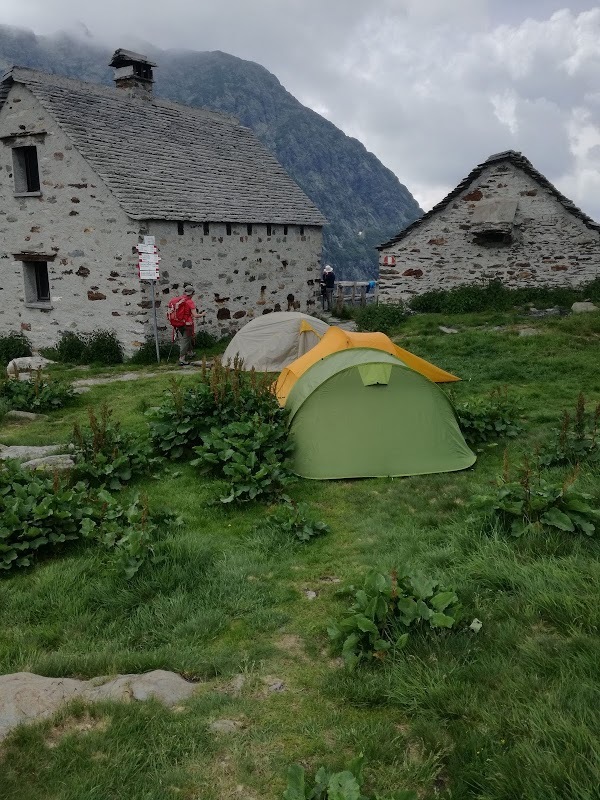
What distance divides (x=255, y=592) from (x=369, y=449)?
308cm

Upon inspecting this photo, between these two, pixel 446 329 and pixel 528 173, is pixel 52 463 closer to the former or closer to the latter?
pixel 446 329

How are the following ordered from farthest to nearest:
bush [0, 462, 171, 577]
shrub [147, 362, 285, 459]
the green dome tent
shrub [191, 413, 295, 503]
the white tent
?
the white tent < shrub [147, 362, 285, 459] < the green dome tent < shrub [191, 413, 295, 503] < bush [0, 462, 171, 577]

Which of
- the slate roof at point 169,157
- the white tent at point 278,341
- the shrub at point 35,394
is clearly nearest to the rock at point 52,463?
the shrub at point 35,394

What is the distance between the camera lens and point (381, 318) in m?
18.1

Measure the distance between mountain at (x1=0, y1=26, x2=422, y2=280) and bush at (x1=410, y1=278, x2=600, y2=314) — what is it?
91171mm

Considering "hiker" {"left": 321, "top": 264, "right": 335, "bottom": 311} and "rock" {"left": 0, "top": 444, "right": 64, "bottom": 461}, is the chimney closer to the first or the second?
"hiker" {"left": 321, "top": 264, "right": 335, "bottom": 311}

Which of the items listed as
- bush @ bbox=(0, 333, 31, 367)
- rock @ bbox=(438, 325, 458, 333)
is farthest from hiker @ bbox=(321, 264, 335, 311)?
bush @ bbox=(0, 333, 31, 367)

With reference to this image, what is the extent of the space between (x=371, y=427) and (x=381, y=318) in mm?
10893

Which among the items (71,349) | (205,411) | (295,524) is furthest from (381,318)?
(295,524)

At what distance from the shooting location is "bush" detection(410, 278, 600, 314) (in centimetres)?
1864

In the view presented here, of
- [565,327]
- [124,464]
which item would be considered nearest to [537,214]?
[565,327]

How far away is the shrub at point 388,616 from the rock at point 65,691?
3.22 ft

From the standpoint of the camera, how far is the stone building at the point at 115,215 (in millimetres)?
15820

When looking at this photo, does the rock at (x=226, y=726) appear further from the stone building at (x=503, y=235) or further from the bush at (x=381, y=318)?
the stone building at (x=503, y=235)
